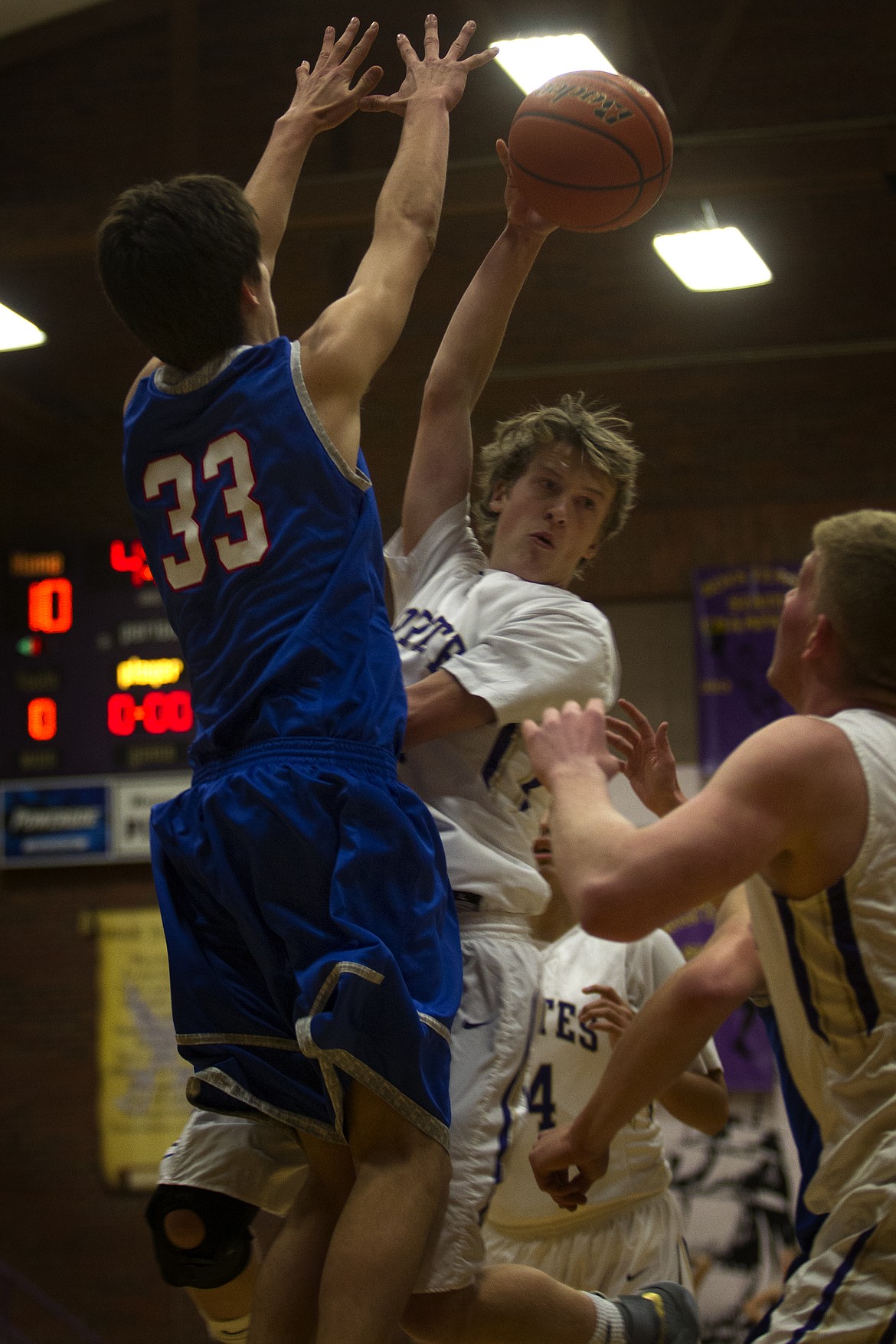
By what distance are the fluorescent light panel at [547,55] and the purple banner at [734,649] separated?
11.0ft

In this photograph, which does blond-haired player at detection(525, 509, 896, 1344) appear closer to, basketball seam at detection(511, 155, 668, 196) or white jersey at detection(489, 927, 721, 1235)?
basketball seam at detection(511, 155, 668, 196)

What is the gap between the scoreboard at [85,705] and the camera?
939 centimetres

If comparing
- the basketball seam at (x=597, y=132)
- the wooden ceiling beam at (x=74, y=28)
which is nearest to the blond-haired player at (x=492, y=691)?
the basketball seam at (x=597, y=132)

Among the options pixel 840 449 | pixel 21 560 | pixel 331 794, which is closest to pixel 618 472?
pixel 331 794

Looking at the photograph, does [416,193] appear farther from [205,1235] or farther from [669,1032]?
A: [205,1235]

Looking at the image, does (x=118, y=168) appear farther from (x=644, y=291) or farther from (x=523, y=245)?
(x=523, y=245)

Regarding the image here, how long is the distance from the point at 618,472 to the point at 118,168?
7.84 m

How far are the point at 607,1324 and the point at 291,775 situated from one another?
1.31m

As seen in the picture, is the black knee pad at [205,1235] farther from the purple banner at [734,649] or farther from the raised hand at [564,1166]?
the purple banner at [734,649]

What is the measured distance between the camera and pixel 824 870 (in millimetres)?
2150

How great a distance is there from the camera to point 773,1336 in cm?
214

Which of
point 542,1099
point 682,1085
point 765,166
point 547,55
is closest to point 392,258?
point 682,1085

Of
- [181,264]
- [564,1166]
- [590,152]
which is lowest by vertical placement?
[564,1166]

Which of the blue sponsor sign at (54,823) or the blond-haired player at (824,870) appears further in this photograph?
the blue sponsor sign at (54,823)
